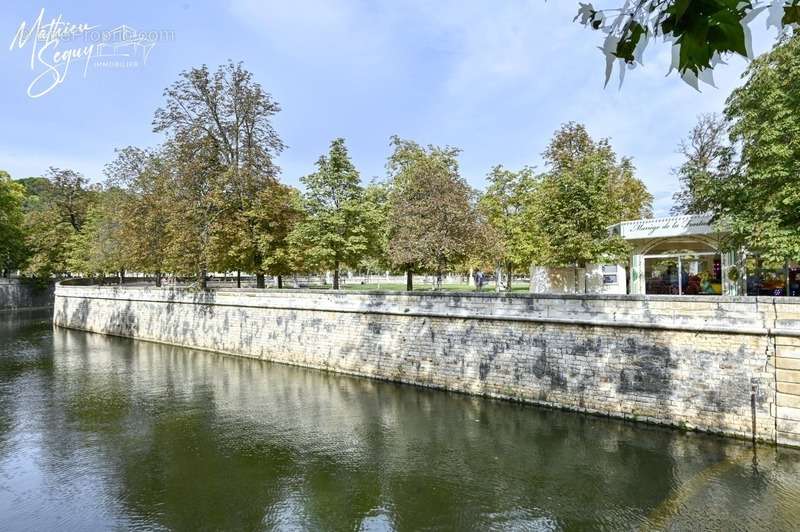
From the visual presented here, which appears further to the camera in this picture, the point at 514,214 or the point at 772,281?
the point at 514,214

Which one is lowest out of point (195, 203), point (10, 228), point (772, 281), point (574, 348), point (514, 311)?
point (574, 348)

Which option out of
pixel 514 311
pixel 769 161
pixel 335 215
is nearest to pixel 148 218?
pixel 335 215

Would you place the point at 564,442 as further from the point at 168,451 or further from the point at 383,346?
the point at 168,451

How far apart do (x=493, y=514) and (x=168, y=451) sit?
7.11m

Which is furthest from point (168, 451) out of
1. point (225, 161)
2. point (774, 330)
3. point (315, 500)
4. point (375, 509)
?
point (225, 161)

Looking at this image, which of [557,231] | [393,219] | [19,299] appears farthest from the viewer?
[19,299]

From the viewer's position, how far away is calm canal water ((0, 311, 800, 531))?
809 cm

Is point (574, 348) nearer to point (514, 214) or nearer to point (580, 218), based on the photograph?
point (580, 218)

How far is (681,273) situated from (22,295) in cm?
5150

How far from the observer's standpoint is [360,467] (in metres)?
10.1

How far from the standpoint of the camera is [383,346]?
17.1 meters

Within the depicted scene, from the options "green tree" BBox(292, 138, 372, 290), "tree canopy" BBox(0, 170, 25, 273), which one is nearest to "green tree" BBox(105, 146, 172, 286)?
"green tree" BBox(292, 138, 372, 290)

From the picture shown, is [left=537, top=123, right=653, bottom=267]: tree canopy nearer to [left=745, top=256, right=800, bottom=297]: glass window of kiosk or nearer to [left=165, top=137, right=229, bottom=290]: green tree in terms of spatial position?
[left=745, top=256, right=800, bottom=297]: glass window of kiosk

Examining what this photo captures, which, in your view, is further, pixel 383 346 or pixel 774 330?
pixel 383 346
